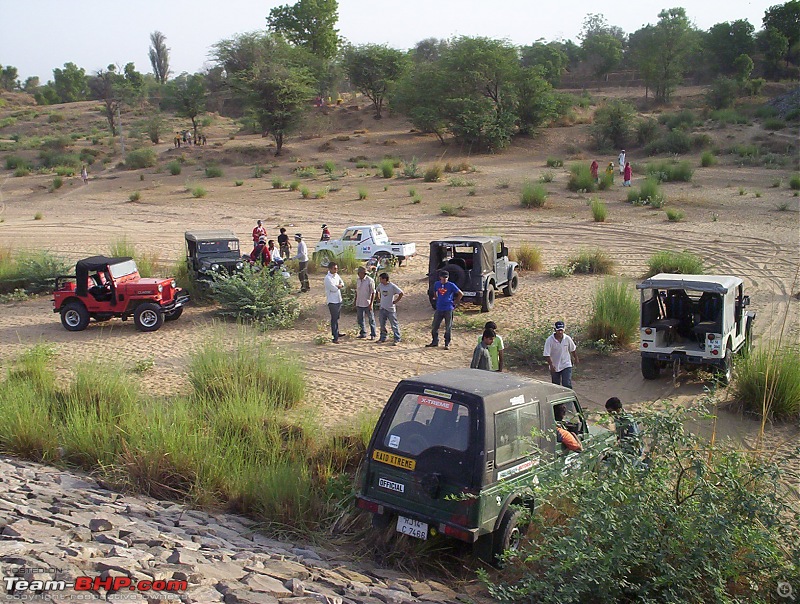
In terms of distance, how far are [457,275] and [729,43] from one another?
64.7m

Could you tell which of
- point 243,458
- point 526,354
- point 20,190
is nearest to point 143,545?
point 243,458

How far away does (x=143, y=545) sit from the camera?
5598 mm

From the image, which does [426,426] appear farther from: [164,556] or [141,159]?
[141,159]

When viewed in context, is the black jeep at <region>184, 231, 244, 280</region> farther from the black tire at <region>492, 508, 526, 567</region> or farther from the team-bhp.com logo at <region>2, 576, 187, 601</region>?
the team-bhp.com logo at <region>2, 576, 187, 601</region>

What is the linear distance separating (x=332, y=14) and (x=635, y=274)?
62.1 m

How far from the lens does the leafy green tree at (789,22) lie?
6669 centimetres

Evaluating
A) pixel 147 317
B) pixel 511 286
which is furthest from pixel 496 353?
pixel 147 317

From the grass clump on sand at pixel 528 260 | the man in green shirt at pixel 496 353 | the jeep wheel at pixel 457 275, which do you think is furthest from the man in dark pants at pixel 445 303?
the grass clump on sand at pixel 528 260

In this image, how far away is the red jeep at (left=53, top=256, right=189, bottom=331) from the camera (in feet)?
52.1

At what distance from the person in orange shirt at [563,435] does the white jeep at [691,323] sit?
5.27m

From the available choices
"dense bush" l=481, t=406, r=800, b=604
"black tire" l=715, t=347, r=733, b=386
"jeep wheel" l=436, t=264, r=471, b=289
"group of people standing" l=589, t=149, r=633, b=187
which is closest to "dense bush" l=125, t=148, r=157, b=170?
"group of people standing" l=589, t=149, r=633, b=187

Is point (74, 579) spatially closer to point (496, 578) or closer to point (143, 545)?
point (143, 545)

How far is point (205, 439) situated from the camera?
7969mm

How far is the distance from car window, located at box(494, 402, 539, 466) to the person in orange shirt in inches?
11.2
